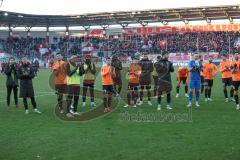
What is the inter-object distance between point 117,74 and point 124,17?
51.3 m

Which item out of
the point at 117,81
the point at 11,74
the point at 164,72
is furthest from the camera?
the point at 117,81

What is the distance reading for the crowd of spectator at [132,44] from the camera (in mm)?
56362

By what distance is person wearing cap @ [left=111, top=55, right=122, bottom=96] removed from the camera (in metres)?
17.0

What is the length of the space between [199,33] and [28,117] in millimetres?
49682

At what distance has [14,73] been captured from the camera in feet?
54.0

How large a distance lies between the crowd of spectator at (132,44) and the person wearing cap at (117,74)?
3732 centimetres

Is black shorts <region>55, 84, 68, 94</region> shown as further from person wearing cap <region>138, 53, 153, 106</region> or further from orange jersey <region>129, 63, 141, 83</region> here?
person wearing cap <region>138, 53, 153, 106</region>

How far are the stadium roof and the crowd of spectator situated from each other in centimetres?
303

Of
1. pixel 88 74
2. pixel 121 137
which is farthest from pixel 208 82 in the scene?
pixel 121 137

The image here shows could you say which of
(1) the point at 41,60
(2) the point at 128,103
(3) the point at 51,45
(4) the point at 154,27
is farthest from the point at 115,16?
(2) the point at 128,103

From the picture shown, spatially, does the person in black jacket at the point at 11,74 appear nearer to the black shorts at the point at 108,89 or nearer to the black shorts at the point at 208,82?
the black shorts at the point at 108,89

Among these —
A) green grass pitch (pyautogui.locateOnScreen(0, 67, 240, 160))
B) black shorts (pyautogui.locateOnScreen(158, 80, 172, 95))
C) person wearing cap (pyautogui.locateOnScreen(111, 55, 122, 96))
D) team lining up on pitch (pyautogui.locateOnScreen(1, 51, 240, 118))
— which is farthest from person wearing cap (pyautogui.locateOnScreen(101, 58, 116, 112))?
black shorts (pyautogui.locateOnScreen(158, 80, 172, 95))

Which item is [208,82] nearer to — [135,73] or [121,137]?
[135,73]

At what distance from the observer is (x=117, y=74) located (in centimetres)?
1745
